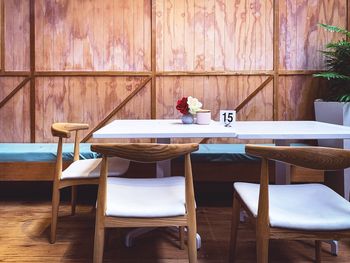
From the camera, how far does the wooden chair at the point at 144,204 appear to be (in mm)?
1660

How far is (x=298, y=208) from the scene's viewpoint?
1705mm

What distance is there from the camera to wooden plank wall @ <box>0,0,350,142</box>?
14.6ft

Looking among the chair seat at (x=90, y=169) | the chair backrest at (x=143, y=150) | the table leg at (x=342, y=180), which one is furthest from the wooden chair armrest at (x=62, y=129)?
the table leg at (x=342, y=180)

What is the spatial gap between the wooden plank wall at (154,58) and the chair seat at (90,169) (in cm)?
164

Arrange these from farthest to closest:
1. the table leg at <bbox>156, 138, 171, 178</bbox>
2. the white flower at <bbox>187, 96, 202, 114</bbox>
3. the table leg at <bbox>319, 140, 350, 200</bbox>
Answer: the white flower at <bbox>187, 96, 202, 114</bbox> < the table leg at <bbox>156, 138, 171, 178</bbox> < the table leg at <bbox>319, 140, 350, 200</bbox>

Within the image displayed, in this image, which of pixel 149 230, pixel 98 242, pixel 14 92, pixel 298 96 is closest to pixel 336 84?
pixel 298 96

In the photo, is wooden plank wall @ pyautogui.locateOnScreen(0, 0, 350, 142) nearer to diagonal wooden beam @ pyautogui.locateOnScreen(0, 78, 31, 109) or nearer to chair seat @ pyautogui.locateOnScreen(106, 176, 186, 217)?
diagonal wooden beam @ pyautogui.locateOnScreen(0, 78, 31, 109)

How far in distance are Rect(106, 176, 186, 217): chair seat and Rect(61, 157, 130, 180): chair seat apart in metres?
0.42

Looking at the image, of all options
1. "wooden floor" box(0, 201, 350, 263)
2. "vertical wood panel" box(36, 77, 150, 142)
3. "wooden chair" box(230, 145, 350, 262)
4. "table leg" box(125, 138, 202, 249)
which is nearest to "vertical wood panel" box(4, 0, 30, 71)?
"vertical wood panel" box(36, 77, 150, 142)

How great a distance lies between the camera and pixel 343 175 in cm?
238

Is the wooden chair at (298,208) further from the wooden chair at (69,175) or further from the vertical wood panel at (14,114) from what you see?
the vertical wood panel at (14,114)

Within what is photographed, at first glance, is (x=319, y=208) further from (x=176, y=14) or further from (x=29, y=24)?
(x=29, y=24)

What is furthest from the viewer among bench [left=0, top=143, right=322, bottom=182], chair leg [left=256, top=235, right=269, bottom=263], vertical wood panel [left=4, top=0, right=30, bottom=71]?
vertical wood panel [left=4, top=0, right=30, bottom=71]

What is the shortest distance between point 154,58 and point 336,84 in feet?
6.57
